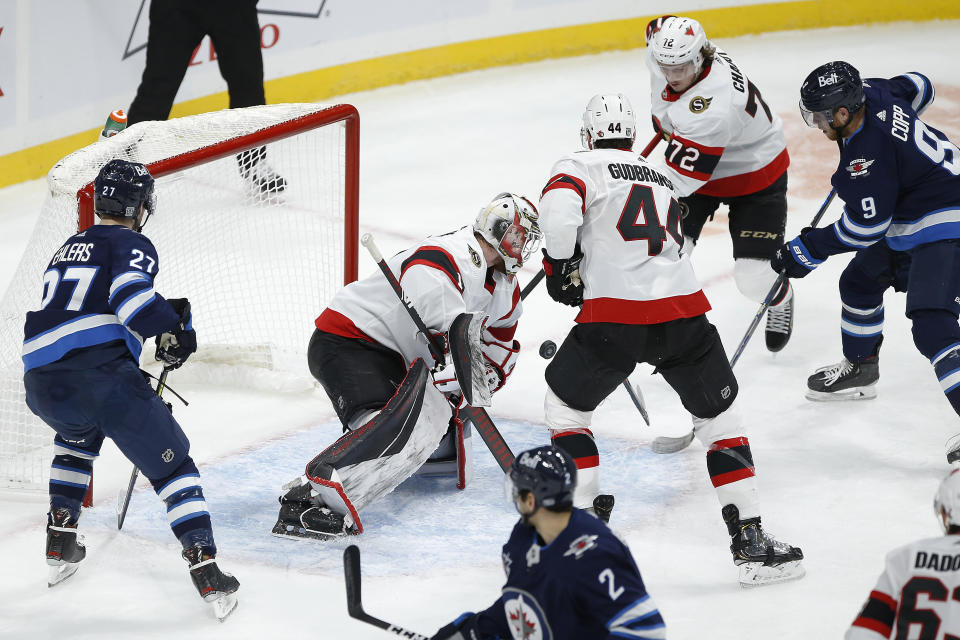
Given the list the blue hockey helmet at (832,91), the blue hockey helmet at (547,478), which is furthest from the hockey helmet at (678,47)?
the blue hockey helmet at (547,478)

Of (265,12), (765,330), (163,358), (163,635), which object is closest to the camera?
(163,635)

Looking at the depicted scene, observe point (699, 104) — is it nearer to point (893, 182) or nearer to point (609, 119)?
point (893, 182)

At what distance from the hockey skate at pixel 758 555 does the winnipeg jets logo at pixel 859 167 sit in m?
1.02

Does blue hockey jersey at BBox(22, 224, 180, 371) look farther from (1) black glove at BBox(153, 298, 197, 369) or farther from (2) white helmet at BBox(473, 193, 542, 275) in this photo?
(2) white helmet at BBox(473, 193, 542, 275)

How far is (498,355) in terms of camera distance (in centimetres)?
368

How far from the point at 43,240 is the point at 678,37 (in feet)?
6.65

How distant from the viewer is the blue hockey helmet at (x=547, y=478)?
2.01 m

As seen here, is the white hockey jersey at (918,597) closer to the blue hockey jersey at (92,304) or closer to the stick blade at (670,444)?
the blue hockey jersey at (92,304)

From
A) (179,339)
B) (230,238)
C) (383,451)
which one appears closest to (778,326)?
(383,451)

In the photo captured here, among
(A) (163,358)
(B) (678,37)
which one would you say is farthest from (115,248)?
(B) (678,37)

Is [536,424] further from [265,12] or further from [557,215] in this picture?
[265,12]

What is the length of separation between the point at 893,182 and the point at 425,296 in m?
1.32

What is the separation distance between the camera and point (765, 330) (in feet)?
15.0

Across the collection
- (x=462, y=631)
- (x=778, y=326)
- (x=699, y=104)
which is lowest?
(x=778, y=326)
